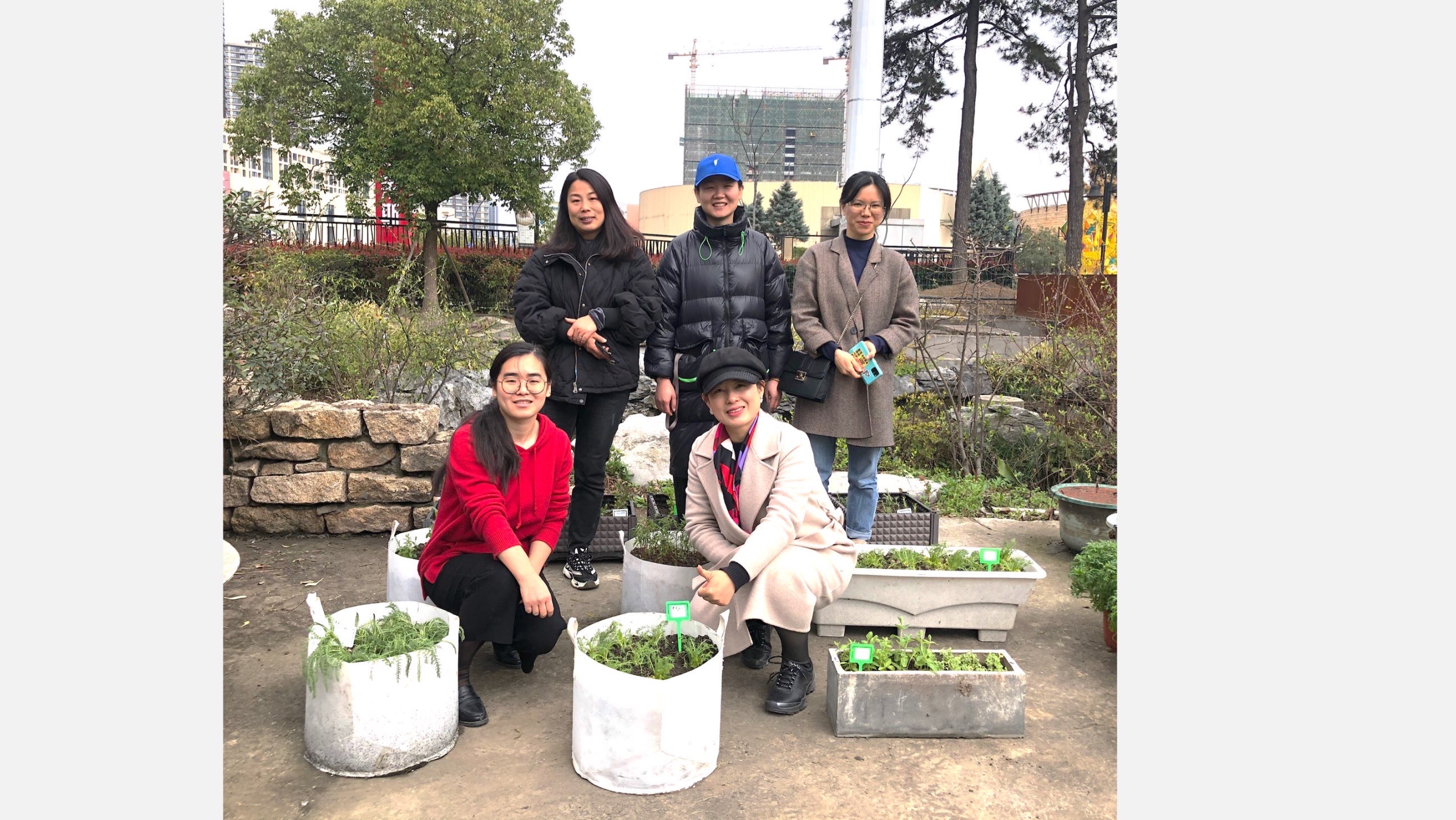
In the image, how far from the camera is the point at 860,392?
398 centimetres

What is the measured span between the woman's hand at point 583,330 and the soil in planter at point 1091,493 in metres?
2.73

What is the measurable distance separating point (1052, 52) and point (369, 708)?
1792cm

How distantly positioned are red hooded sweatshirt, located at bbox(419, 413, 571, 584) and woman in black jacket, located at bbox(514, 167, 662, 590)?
76 cm

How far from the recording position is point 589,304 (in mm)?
3861

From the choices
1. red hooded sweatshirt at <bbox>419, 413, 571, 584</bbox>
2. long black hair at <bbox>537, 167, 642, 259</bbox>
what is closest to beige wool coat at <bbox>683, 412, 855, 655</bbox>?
red hooded sweatshirt at <bbox>419, 413, 571, 584</bbox>

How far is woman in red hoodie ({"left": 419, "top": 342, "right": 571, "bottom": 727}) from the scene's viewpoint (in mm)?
2836

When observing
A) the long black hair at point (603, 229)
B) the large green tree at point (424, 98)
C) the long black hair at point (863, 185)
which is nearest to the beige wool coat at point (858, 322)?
the long black hair at point (863, 185)

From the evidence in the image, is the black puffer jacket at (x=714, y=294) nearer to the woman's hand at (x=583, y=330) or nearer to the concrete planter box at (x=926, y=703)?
the woman's hand at (x=583, y=330)

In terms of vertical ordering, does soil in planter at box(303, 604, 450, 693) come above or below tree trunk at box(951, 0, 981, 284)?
below

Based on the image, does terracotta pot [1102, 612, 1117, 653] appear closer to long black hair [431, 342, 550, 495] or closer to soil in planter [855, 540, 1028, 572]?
soil in planter [855, 540, 1028, 572]

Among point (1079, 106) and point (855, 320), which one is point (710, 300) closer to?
point (855, 320)

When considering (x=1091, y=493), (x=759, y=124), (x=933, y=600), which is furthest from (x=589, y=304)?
(x=759, y=124)

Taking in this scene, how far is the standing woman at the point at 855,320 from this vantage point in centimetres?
Result: 397

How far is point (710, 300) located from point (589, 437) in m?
0.80
